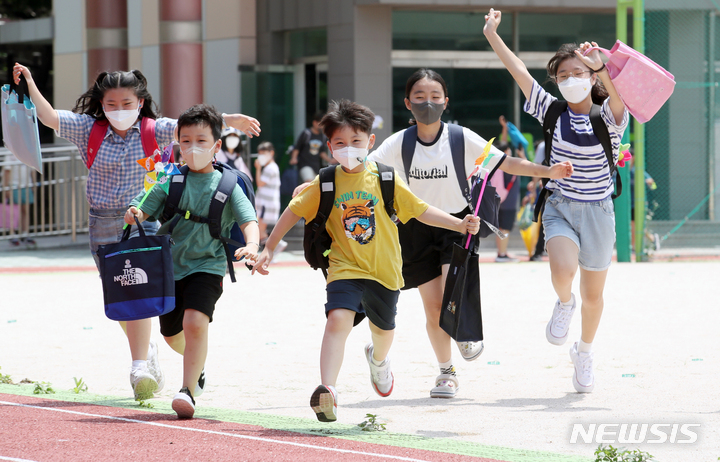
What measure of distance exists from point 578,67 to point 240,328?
12.8ft

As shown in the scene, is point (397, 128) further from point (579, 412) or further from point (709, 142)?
point (579, 412)

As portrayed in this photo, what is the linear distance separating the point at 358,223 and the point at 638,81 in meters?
1.88

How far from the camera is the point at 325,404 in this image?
460cm

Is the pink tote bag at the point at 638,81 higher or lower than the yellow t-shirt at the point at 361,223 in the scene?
higher

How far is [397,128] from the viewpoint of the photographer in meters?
18.3

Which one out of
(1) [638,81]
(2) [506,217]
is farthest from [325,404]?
(2) [506,217]

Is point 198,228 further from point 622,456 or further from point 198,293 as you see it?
point 622,456

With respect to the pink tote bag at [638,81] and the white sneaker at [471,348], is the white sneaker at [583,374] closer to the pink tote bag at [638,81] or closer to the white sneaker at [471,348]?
the white sneaker at [471,348]

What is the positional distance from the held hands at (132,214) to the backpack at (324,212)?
2.85ft

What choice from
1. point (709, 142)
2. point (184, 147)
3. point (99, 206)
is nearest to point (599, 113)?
point (184, 147)

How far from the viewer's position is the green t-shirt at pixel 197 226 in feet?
17.1

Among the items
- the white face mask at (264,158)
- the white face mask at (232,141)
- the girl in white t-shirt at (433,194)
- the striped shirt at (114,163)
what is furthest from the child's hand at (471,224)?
the white face mask at (264,158)

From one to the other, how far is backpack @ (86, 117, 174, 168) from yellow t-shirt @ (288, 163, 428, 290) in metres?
1.13

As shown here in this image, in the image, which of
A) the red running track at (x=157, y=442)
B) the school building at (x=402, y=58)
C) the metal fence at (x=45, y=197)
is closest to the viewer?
the red running track at (x=157, y=442)
